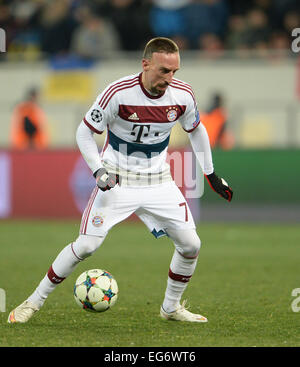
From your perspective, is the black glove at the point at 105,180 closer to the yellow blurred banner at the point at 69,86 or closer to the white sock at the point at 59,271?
the white sock at the point at 59,271

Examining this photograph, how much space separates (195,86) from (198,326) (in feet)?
38.9

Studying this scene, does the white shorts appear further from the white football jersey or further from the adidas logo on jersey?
the adidas logo on jersey

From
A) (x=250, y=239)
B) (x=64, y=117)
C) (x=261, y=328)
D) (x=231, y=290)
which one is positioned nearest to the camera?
(x=261, y=328)

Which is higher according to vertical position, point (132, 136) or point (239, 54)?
point (239, 54)

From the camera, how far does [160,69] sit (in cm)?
673

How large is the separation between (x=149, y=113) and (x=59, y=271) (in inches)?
56.5

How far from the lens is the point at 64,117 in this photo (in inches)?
695

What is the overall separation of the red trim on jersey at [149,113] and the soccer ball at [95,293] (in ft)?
4.35

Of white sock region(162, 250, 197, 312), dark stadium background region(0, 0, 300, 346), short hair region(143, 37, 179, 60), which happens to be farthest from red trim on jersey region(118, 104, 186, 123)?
dark stadium background region(0, 0, 300, 346)

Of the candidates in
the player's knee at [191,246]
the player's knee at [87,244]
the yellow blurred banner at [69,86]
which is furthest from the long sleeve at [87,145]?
the yellow blurred banner at [69,86]

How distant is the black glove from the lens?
6582mm

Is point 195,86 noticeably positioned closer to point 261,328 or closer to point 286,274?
point 286,274
